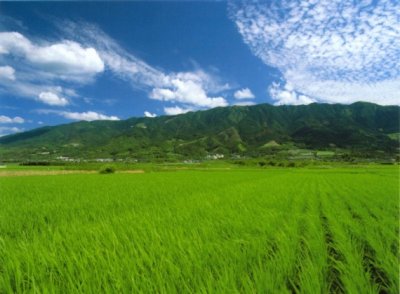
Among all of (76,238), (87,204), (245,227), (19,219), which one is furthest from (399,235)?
(87,204)

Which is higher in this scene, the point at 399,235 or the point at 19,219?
the point at 19,219

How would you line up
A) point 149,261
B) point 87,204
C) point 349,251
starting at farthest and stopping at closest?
point 87,204 → point 349,251 → point 149,261

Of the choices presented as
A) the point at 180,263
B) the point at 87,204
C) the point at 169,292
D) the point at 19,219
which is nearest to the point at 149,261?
the point at 180,263

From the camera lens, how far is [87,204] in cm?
813

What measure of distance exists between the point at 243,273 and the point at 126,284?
106cm

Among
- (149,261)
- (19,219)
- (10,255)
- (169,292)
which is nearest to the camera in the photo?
(169,292)

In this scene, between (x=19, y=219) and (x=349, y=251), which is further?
(x=19, y=219)

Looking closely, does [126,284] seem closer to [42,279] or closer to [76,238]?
[42,279]

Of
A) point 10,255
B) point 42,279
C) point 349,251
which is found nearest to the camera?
point 42,279

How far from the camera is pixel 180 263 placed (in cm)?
269

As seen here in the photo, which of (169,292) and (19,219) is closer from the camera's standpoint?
(169,292)

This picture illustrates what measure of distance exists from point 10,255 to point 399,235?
223 inches

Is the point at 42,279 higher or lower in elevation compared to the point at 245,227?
higher

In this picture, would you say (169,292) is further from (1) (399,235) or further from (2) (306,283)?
(1) (399,235)
